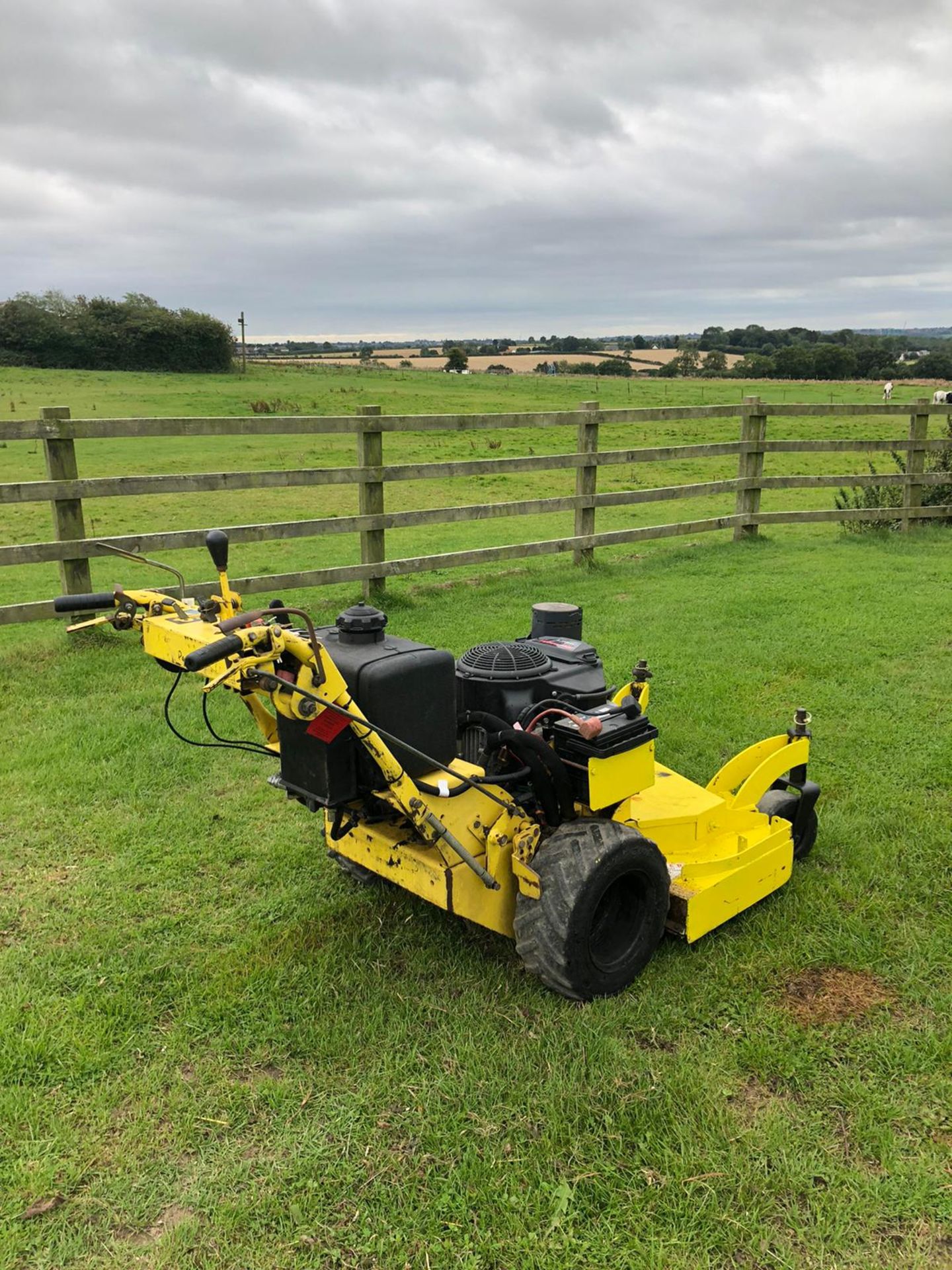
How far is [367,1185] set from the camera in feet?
8.18

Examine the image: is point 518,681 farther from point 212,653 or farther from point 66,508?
point 66,508

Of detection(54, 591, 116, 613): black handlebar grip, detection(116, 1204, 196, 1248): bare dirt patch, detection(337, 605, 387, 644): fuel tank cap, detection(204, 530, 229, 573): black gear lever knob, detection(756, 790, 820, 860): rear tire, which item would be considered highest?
detection(204, 530, 229, 573): black gear lever knob

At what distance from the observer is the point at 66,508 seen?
6559mm

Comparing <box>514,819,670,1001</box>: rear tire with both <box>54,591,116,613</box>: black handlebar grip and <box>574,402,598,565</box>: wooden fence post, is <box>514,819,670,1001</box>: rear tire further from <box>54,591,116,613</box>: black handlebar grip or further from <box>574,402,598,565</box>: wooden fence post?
<box>574,402,598,565</box>: wooden fence post

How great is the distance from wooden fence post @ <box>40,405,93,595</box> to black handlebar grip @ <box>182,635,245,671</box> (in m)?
4.55

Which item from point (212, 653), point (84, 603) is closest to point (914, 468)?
point (84, 603)

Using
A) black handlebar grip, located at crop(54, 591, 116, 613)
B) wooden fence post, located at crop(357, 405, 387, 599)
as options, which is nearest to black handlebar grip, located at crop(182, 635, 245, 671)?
black handlebar grip, located at crop(54, 591, 116, 613)

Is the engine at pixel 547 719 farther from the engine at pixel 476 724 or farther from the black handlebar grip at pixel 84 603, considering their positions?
the black handlebar grip at pixel 84 603

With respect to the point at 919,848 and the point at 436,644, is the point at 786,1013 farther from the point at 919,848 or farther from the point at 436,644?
the point at 436,644

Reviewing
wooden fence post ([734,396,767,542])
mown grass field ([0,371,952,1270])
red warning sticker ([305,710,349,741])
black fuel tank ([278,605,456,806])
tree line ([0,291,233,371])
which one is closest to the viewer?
mown grass field ([0,371,952,1270])

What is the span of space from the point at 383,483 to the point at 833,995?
598 centimetres

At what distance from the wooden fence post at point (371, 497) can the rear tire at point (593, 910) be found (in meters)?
4.88

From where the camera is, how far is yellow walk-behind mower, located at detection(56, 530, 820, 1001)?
9.49ft

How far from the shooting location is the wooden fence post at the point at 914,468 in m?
11.3
